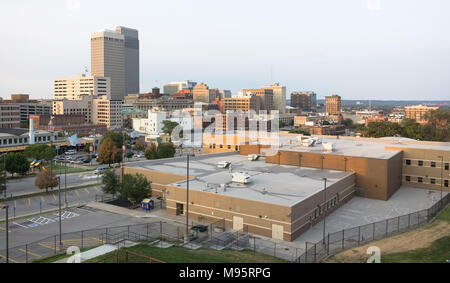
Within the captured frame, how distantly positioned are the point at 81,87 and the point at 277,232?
157824mm

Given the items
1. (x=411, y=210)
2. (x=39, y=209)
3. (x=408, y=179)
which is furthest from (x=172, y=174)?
(x=408, y=179)

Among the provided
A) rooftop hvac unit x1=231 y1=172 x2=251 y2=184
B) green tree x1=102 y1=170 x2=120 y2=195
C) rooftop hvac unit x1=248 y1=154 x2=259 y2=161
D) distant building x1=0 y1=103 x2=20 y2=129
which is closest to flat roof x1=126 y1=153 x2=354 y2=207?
rooftop hvac unit x1=231 y1=172 x2=251 y2=184

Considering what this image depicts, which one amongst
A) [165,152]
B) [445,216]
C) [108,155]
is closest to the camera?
[445,216]

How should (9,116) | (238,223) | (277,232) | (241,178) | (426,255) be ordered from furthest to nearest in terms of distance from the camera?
(9,116), (241,178), (238,223), (277,232), (426,255)

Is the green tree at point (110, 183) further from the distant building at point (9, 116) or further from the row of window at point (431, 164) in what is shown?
the distant building at point (9, 116)

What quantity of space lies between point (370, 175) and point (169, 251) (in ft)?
87.8

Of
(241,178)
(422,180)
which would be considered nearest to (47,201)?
(241,178)

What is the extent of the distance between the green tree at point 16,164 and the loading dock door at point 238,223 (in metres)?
37.8

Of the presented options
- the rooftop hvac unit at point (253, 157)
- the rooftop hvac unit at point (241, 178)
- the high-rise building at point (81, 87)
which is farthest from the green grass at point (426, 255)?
the high-rise building at point (81, 87)

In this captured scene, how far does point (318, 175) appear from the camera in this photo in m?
40.0

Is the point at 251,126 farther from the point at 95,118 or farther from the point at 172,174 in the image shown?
the point at 172,174

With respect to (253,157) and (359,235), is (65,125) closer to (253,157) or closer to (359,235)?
(253,157)

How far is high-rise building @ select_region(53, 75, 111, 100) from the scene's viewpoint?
16488 cm

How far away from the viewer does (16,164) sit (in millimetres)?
53000
